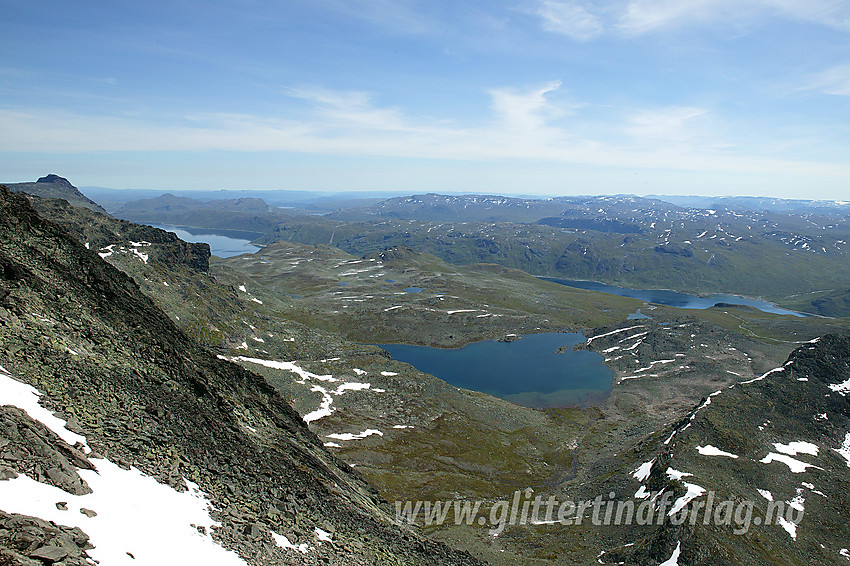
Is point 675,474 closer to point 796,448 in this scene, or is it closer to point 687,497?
point 687,497

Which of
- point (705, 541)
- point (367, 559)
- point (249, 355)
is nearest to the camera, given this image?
point (367, 559)

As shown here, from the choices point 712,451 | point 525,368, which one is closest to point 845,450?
point 712,451

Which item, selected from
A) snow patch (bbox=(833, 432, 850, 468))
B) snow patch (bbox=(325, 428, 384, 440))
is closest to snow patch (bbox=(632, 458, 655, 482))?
snow patch (bbox=(833, 432, 850, 468))

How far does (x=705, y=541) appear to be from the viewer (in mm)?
44562

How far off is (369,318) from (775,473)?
142 meters

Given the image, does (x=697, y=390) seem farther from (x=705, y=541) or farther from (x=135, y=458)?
(x=135, y=458)

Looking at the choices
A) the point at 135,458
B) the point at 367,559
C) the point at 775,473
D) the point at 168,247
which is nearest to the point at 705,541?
the point at 775,473

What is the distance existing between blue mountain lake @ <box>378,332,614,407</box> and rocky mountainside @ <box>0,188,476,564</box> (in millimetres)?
80939

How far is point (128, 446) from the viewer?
2748 cm

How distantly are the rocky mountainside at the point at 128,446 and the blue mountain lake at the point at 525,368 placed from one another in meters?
80.9

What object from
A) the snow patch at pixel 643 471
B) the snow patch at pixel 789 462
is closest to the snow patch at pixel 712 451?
the snow patch at pixel 789 462

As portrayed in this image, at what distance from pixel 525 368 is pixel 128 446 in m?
127

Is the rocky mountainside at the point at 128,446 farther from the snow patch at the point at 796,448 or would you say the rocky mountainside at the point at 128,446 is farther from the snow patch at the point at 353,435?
the snow patch at the point at 796,448

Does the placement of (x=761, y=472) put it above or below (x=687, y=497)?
below
